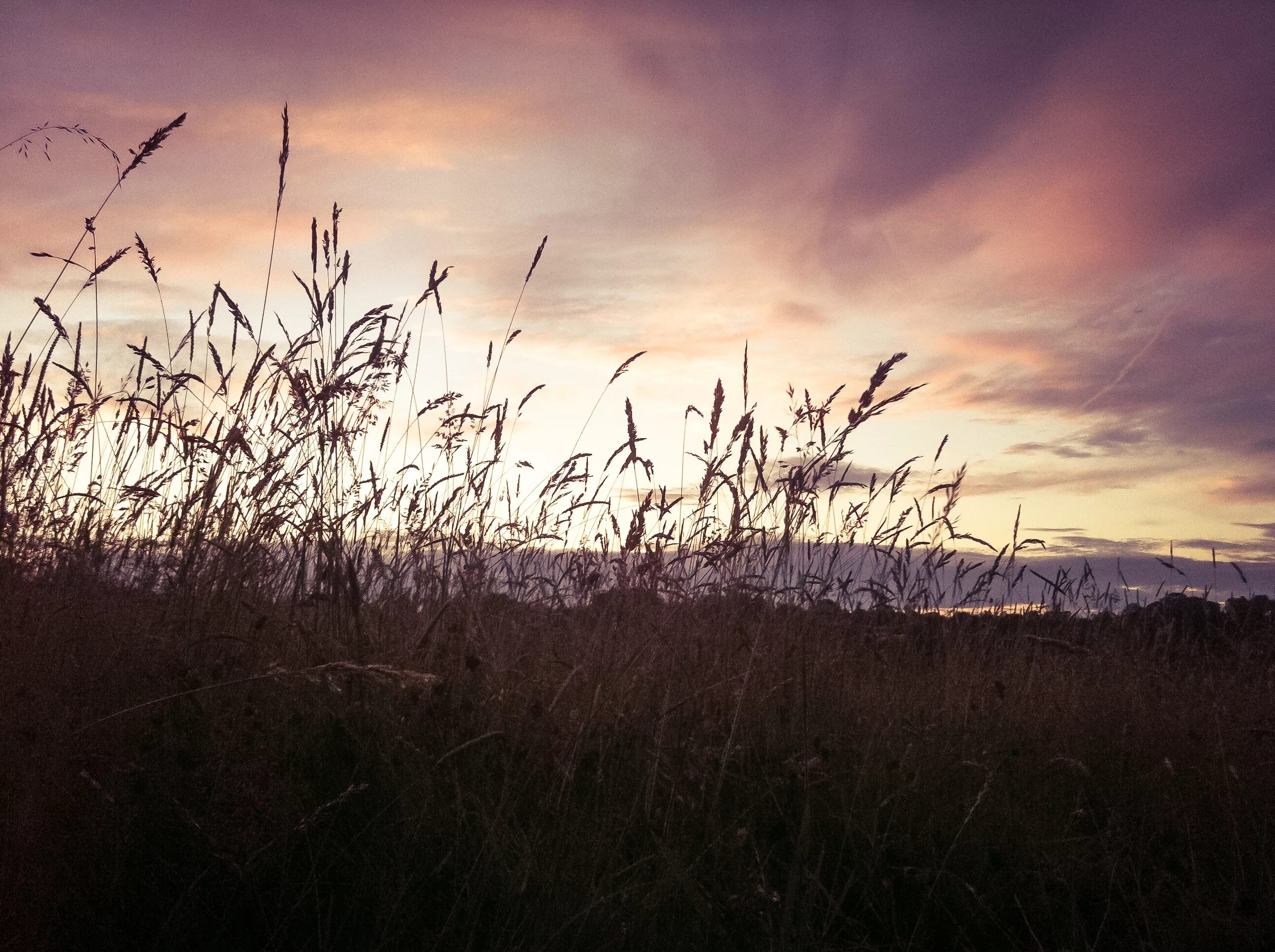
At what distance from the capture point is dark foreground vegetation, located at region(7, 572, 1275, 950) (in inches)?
65.4

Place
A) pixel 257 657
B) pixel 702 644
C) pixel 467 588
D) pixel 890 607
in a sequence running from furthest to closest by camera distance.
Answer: pixel 890 607
pixel 702 644
pixel 467 588
pixel 257 657

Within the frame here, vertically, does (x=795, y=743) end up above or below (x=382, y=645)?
below

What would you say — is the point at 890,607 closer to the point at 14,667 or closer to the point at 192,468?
the point at 192,468

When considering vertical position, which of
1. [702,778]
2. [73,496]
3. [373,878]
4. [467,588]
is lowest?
[373,878]

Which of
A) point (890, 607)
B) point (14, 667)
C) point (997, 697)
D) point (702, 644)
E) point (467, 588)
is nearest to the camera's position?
point (14, 667)

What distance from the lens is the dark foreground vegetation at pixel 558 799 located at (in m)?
1.66

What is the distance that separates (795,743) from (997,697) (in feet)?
5.09

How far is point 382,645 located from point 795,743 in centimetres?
136

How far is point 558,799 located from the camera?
7.17 ft

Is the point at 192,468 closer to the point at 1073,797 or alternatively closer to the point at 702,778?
the point at 702,778

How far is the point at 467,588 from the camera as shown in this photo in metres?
3.00

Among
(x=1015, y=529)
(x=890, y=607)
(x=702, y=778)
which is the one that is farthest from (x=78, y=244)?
(x=1015, y=529)

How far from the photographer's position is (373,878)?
174 centimetres

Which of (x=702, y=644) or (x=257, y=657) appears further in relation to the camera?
(x=702, y=644)
